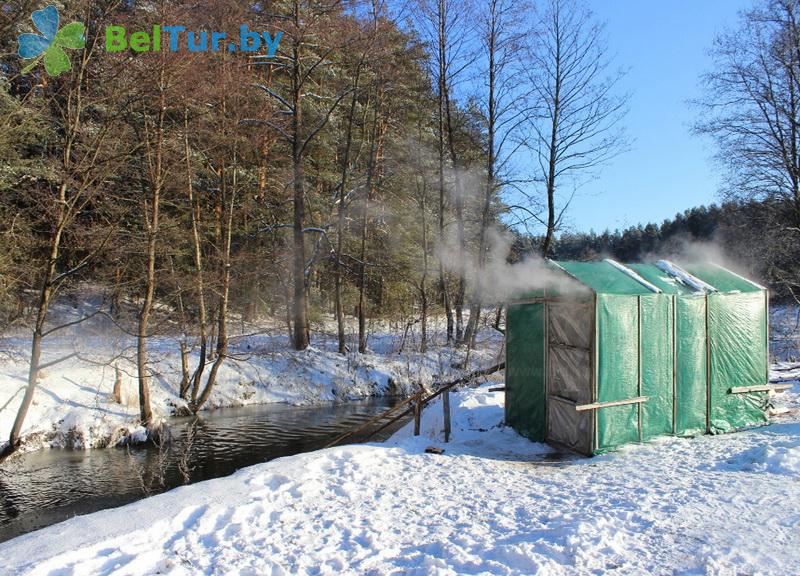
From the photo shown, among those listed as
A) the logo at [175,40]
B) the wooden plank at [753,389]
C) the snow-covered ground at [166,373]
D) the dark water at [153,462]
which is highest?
the logo at [175,40]

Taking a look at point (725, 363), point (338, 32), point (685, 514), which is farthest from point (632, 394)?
point (338, 32)

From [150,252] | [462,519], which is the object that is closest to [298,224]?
[150,252]

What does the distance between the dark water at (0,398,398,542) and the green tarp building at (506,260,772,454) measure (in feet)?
14.6

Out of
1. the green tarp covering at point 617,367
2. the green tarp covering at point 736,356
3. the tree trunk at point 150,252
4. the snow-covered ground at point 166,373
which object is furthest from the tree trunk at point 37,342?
the green tarp covering at point 736,356

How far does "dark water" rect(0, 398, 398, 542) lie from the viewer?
26.2 ft

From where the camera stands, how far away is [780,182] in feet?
54.1

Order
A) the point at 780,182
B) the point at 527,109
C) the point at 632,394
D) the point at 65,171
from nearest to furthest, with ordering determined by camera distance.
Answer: the point at 632,394 → the point at 65,171 → the point at 780,182 → the point at 527,109

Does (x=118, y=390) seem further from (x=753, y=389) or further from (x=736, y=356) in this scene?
(x=753, y=389)

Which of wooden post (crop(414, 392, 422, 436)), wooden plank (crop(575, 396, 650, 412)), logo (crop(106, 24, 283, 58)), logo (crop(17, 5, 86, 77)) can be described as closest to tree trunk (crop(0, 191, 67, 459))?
logo (crop(17, 5, 86, 77))

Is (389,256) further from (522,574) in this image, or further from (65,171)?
(522,574)

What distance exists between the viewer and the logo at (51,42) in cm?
1021

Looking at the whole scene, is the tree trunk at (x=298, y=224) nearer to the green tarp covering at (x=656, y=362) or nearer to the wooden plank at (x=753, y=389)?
the green tarp covering at (x=656, y=362)

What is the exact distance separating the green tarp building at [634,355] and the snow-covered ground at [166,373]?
7.91 metres

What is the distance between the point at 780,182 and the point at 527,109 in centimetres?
833
